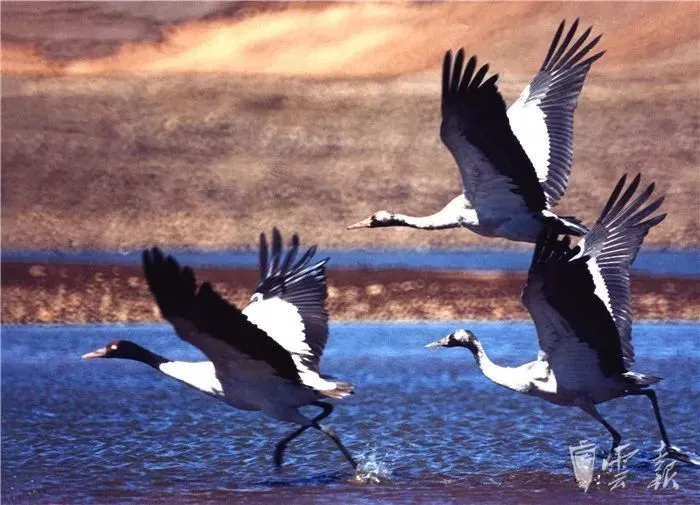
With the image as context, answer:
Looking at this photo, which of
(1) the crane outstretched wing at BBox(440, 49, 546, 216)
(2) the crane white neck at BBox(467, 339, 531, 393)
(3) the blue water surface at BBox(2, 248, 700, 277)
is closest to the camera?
(1) the crane outstretched wing at BBox(440, 49, 546, 216)

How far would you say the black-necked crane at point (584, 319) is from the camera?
27.6 feet

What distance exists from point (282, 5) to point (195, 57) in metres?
3.14

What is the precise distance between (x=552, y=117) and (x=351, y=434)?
110 inches

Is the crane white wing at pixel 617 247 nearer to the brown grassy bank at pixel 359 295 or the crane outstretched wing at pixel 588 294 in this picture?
the crane outstretched wing at pixel 588 294

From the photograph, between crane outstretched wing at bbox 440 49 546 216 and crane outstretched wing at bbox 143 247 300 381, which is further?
crane outstretched wing at bbox 440 49 546 216

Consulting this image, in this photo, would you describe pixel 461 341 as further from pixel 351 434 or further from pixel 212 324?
pixel 212 324

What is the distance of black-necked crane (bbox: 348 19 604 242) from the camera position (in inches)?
352

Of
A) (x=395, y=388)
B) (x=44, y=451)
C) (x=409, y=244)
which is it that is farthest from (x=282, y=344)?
(x=409, y=244)

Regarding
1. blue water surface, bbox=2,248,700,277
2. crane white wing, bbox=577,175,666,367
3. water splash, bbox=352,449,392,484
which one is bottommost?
water splash, bbox=352,449,392,484

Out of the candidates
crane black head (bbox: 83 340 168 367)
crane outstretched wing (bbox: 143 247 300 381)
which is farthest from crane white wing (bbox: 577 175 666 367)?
crane black head (bbox: 83 340 168 367)

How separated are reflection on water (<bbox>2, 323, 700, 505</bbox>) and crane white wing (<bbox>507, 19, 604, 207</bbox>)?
6.30 feet

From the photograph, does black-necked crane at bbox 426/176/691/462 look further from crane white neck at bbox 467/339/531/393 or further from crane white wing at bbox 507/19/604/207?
crane white wing at bbox 507/19/604/207

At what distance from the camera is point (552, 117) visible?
1062cm

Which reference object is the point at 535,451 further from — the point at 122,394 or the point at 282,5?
the point at 282,5
